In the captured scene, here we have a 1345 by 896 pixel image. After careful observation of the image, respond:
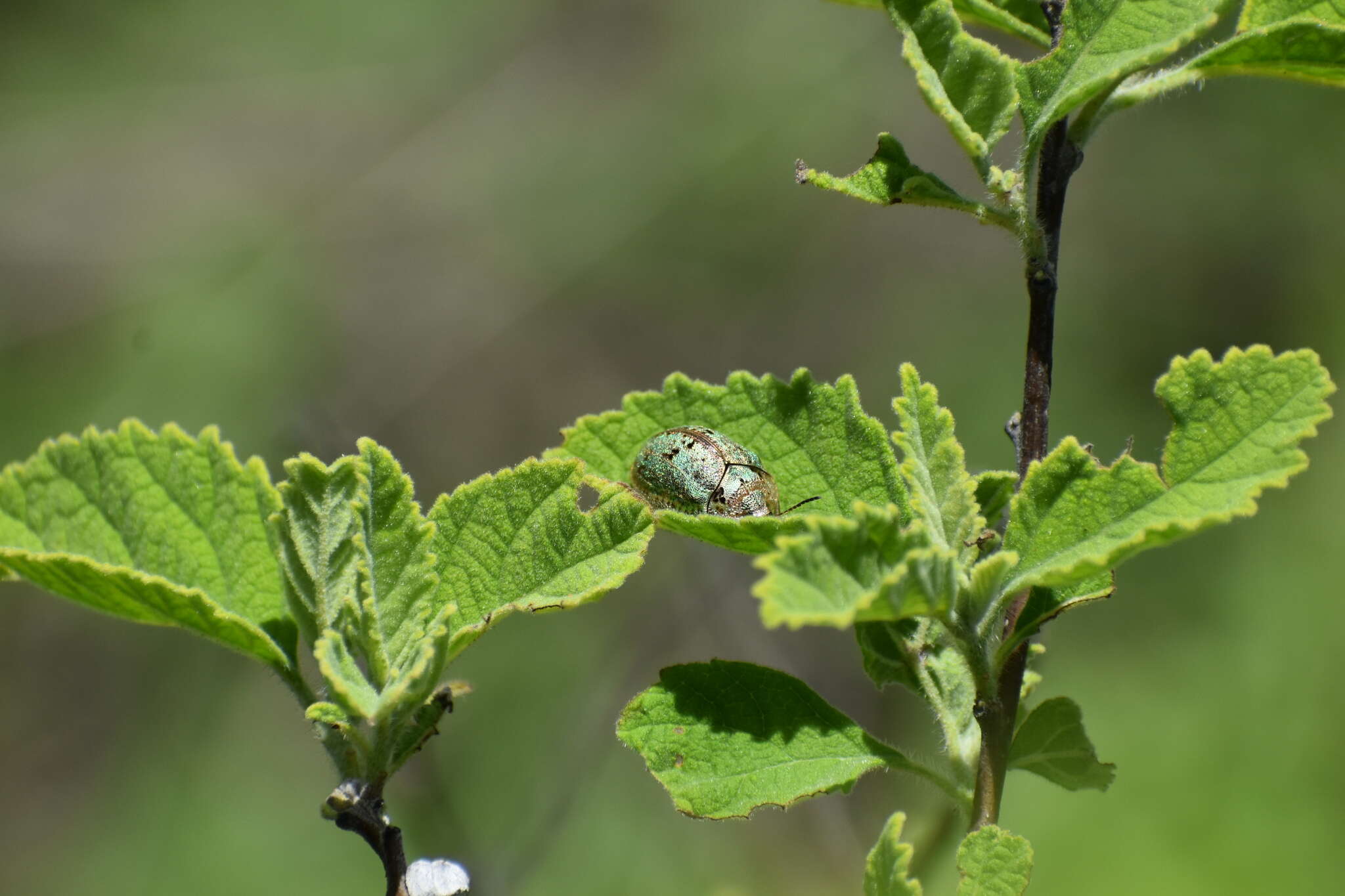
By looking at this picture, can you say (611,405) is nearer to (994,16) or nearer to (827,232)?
(827,232)

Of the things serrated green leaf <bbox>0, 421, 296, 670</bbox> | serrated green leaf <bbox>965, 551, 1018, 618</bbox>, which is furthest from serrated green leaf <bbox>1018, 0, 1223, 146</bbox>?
serrated green leaf <bbox>0, 421, 296, 670</bbox>

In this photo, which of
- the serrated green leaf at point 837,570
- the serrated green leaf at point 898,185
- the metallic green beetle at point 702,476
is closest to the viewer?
the serrated green leaf at point 837,570

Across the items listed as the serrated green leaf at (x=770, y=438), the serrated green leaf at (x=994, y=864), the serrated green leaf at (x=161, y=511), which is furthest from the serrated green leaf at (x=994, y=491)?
the serrated green leaf at (x=161, y=511)

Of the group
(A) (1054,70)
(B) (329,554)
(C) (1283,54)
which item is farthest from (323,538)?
(C) (1283,54)

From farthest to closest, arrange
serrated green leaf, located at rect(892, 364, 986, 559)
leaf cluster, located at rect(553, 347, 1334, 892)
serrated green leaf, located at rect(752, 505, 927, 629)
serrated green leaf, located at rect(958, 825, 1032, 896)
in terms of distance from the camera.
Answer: serrated green leaf, located at rect(892, 364, 986, 559), serrated green leaf, located at rect(958, 825, 1032, 896), leaf cluster, located at rect(553, 347, 1334, 892), serrated green leaf, located at rect(752, 505, 927, 629)

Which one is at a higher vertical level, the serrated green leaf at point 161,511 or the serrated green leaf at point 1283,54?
the serrated green leaf at point 161,511

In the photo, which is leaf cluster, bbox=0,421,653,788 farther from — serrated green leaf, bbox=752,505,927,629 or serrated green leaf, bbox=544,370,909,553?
serrated green leaf, bbox=752,505,927,629

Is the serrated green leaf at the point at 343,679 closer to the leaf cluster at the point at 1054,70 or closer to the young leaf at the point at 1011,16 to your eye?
the leaf cluster at the point at 1054,70
